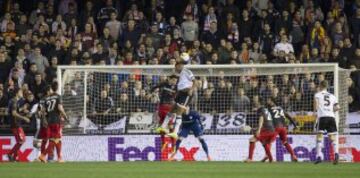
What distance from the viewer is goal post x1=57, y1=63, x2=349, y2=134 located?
2748 centimetres

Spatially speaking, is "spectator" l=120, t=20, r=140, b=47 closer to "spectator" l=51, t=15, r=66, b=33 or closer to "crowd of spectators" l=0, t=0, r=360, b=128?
"crowd of spectators" l=0, t=0, r=360, b=128

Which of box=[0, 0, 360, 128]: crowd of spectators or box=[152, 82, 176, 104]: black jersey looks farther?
box=[0, 0, 360, 128]: crowd of spectators

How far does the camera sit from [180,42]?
30484 mm

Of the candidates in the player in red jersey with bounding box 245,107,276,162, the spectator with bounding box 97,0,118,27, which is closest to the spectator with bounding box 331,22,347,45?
the player in red jersey with bounding box 245,107,276,162

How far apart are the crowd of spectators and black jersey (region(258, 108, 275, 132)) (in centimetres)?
193

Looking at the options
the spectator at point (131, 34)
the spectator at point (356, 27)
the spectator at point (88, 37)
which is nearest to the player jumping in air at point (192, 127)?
the spectator at point (131, 34)

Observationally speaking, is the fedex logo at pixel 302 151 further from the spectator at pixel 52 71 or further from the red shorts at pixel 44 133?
the spectator at pixel 52 71

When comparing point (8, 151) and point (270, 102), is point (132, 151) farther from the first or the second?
point (270, 102)

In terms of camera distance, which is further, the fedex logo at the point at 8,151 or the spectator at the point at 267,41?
the spectator at the point at 267,41

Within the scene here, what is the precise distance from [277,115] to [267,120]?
0.94 feet

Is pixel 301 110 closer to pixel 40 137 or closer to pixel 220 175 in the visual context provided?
pixel 40 137

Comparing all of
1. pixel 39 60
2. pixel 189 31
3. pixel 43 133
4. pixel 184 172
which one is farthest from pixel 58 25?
pixel 184 172

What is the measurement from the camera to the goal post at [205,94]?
2748 cm

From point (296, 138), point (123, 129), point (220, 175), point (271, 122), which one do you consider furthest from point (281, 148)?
point (220, 175)
